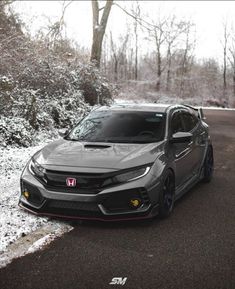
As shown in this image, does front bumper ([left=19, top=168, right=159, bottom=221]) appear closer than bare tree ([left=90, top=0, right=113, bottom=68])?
Yes

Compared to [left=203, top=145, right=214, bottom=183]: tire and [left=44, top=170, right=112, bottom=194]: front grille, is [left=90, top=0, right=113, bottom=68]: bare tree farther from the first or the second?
[left=44, top=170, right=112, bottom=194]: front grille

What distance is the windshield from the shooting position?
667cm

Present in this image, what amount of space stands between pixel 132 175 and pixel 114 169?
24 cm

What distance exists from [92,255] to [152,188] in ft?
4.09

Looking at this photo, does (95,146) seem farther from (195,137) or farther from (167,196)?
(195,137)

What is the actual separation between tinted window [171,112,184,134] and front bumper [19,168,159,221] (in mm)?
1591

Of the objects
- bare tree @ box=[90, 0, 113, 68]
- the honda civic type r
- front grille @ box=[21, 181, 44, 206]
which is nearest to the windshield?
the honda civic type r

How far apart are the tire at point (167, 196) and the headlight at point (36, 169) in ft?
5.07

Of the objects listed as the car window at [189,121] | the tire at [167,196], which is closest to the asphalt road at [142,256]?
the tire at [167,196]

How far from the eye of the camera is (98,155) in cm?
590

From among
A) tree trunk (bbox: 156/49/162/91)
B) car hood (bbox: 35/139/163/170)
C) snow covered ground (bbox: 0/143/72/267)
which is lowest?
snow covered ground (bbox: 0/143/72/267)

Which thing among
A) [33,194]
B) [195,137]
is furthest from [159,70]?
[33,194]

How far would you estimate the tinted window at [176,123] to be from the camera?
707cm

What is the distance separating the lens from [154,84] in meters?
54.8
